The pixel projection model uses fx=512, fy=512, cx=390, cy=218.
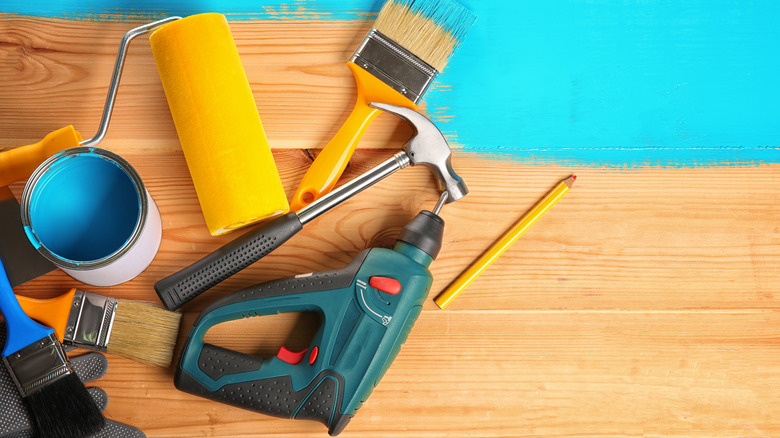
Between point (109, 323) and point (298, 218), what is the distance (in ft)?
1.04

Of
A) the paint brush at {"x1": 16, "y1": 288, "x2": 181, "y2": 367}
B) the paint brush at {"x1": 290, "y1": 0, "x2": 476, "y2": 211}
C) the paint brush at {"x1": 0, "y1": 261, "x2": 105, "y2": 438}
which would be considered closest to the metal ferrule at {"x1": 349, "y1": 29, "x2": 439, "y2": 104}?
the paint brush at {"x1": 290, "y1": 0, "x2": 476, "y2": 211}

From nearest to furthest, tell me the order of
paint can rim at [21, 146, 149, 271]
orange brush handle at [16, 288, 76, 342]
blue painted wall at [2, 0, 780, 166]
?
paint can rim at [21, 146, 149, 271]
orange brush handle at [16, 288, 76, 342]
blue painted wall at [2, 0, 780, 166]

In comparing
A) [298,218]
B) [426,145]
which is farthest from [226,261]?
[426,145]

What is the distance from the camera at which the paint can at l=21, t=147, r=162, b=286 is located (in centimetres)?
66

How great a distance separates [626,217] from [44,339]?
89 centimetres

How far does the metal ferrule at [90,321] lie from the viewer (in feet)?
2.43

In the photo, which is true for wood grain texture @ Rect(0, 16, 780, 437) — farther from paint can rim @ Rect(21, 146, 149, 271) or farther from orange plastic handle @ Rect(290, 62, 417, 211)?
paint can rim @ Rect(21, 146, 149, 271)

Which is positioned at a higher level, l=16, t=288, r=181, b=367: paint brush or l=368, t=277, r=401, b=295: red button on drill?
l=368, t=277, r=401, b=295: red button on drill

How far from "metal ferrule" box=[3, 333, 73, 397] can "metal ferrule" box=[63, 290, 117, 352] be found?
0.10ft

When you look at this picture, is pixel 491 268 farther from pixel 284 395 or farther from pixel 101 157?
pixel 101 157

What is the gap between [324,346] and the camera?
28.9 inches

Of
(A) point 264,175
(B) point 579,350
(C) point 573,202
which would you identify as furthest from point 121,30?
(B) point 579,350

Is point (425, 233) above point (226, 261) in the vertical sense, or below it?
above

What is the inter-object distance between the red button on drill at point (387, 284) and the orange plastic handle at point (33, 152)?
47 centimetres
